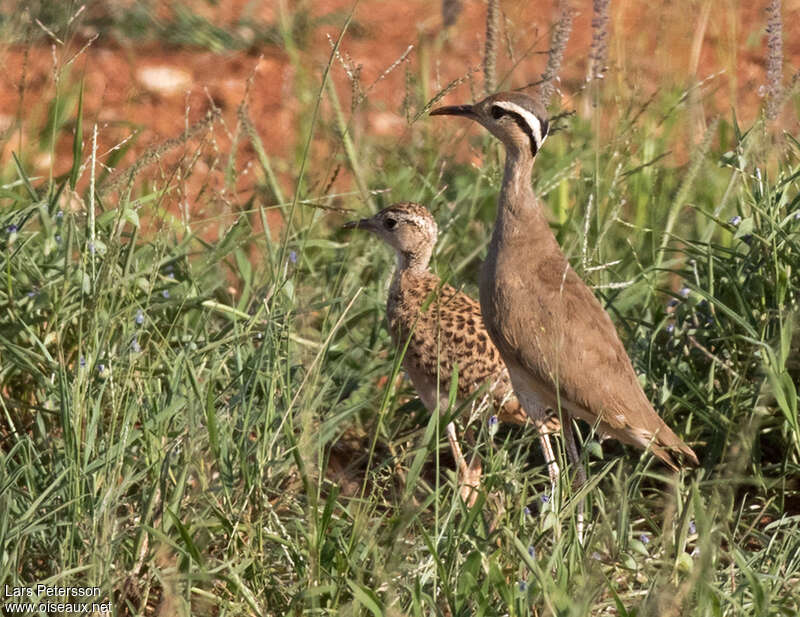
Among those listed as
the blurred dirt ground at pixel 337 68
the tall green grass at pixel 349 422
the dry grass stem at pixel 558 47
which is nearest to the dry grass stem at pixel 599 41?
the dry grass stem at pixel 558 47

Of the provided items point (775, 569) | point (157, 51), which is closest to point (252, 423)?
point (775, 569)

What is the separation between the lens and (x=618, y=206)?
461cm

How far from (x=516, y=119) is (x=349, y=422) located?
112cm

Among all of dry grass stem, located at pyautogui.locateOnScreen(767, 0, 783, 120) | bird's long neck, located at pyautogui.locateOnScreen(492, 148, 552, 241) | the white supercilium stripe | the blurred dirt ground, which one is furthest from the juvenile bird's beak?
dry grass stem, located at pyautogui.locateOnScreen(767, 0, 783, 120)

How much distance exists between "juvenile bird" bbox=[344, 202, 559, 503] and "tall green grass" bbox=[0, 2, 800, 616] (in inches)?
5.3

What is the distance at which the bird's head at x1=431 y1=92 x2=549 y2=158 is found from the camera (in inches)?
169

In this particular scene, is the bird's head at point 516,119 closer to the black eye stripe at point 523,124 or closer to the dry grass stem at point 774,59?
the black eye stripe at point 523,124

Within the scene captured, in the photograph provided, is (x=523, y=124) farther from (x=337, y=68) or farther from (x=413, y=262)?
(x=337, y=68)

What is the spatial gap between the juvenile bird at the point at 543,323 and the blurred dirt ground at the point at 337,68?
66.7 inches

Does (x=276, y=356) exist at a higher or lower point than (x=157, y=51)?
higher

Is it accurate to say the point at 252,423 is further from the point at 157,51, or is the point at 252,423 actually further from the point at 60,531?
the point at 157,51

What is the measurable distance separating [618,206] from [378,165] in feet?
5.36

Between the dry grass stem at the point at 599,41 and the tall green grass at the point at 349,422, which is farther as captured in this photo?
the dry grass stem at the point at 599,41

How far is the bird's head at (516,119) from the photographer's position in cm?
430
